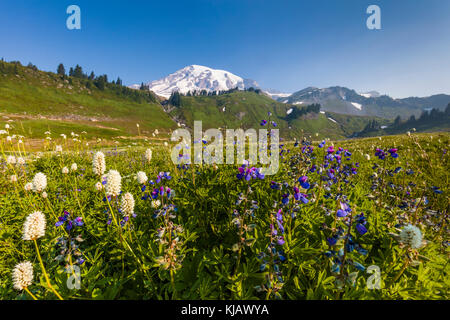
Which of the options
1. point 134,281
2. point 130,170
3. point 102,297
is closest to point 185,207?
point 134,281

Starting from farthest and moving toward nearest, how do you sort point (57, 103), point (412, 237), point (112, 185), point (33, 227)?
point (57, 103) < point (112, 185) < point (33, 227) < point (412, 237)

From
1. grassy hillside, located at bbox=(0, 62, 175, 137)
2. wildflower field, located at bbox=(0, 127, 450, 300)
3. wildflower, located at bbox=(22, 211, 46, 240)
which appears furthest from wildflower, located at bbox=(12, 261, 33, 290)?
grassy hillside, located at bbox=(0, 62, 175, 137)

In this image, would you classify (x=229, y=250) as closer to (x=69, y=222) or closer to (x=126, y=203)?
(x=126, y=203)

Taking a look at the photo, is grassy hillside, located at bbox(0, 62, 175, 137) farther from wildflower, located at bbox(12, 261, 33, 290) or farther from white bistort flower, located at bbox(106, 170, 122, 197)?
wildflower, located at bbox(12, 261, 33, 290)

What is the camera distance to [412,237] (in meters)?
1.94

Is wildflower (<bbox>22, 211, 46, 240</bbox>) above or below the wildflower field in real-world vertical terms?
above

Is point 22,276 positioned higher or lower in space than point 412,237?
lower

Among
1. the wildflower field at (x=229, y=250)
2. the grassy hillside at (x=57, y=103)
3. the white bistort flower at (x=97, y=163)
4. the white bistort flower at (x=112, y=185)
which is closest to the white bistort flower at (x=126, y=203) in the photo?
the wildflower field at (x=229, y=250)

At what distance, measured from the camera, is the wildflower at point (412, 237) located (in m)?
1.91

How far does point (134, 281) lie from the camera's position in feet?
9.50

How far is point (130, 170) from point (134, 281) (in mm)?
6374

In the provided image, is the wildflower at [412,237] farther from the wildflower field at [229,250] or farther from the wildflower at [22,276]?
the wildflower at [22,276]

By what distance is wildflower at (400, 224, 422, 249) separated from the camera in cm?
191

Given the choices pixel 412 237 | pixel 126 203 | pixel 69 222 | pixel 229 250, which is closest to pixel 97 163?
pixel 126 203
